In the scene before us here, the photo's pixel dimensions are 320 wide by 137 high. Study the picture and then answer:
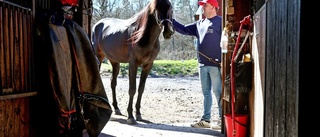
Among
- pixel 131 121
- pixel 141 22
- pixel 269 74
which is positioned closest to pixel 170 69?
pixel 141 22

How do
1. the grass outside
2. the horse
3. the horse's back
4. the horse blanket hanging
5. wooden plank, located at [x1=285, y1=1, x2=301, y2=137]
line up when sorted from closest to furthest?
wooden plank, located at [x1=285, y1=1, x2=301, y2=137] < the horse blanket hanging < the horse < the horse's back < the grass outside

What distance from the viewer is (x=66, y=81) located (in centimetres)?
277

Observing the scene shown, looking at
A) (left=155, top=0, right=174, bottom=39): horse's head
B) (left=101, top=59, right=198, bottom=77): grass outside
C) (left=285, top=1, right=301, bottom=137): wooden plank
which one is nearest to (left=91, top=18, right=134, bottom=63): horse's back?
(left=155, top=0, right=174, bottom=39): horse's head

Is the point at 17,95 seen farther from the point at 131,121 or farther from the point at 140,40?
the point at 140,40

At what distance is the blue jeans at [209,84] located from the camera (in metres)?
4.86

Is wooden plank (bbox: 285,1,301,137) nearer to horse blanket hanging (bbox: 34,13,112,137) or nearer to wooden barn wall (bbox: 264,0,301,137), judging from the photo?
wooden barn wall (bbox: 264,0,301,137)

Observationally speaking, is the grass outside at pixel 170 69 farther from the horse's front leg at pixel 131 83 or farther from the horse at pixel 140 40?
the horse's front leg at pixel 131 83

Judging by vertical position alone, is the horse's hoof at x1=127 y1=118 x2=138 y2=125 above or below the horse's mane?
below

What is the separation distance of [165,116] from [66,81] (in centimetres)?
338

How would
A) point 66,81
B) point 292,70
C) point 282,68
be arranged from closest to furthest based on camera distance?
point 292,70, point 282,68, point 66,81

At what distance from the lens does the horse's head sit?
501 cm

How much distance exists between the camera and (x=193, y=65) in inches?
612

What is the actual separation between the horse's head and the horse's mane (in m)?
0.10

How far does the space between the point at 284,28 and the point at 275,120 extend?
0.57 m
